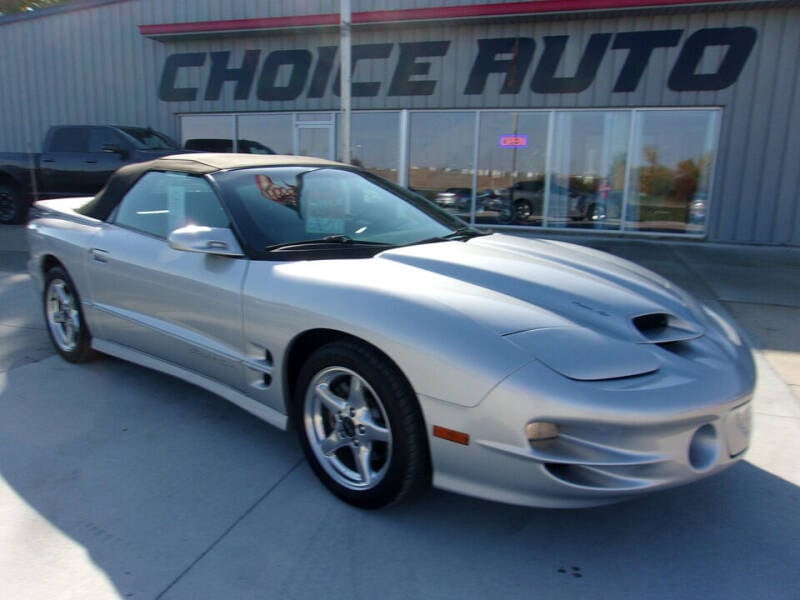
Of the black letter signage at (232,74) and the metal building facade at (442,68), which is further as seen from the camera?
the black letter signage at (232,74)

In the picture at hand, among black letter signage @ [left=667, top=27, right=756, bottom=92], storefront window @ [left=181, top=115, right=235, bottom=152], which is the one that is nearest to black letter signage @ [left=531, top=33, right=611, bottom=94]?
black letter signage @ [left=667, top=27, right=756, bottom=92]

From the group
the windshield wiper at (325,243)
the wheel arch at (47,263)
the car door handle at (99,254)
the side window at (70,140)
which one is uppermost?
the side window at (70,140)

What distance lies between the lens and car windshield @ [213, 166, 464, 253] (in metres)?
2.98

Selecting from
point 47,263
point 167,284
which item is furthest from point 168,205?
point 47,263

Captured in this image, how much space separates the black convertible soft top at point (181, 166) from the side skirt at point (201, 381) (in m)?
0.84

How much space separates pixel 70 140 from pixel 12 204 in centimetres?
186

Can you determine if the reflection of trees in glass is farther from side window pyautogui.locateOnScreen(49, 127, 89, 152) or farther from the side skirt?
side window pyautogui.locateOnScreen(49, 127, 89, 152)

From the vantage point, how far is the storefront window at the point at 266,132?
12484mm

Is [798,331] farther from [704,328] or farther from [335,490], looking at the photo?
[335,490]

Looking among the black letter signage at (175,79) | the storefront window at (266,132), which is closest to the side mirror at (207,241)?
the storefront window at (266,132)

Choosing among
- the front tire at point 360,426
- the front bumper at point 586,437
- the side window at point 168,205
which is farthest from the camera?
the side window at point 168,205

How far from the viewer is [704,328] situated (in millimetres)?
2592

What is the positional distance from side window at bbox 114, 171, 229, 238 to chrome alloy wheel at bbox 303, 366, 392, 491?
41.6 inches

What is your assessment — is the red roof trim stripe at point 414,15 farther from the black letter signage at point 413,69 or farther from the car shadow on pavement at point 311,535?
the car shadow on pavement at point 311,535
